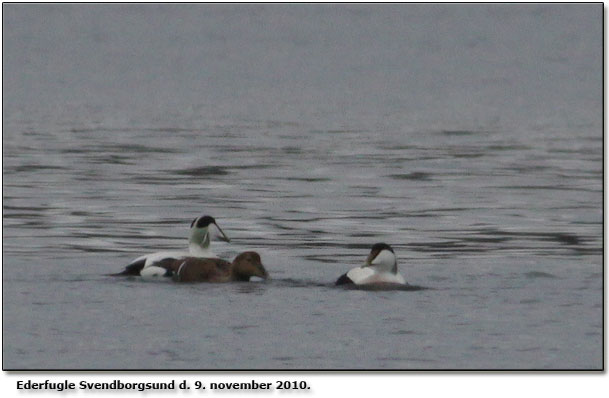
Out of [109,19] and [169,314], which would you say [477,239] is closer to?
[169,314]

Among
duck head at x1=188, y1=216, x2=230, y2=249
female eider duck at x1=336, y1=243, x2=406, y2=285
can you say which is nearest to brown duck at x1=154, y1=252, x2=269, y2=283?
duck head at x1=188, y1=216, x2=230, y2=249

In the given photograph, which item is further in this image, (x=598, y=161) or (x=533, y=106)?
(x=533, y=106)

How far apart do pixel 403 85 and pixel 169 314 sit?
3414 centimetres

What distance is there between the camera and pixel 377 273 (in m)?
13.9

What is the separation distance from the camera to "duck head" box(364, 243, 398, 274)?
13875mm

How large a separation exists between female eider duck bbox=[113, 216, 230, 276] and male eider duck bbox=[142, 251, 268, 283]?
48mm

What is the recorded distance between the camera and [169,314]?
503 inches

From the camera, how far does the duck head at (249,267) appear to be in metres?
14.1

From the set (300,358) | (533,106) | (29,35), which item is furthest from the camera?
(29,35)

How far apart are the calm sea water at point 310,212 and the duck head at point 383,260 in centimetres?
26

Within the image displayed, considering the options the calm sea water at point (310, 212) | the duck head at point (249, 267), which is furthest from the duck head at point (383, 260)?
the duck head at point (249, 267)

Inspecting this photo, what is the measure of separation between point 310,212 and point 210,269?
4.61 m

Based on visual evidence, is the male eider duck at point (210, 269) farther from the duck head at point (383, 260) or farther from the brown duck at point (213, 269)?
the duck head at point (383, 260)

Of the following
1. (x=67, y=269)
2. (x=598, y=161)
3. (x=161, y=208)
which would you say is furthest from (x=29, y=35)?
(x=67, y=269)
